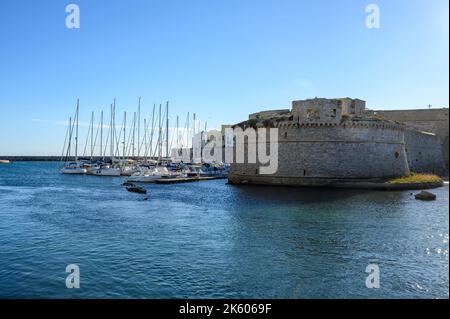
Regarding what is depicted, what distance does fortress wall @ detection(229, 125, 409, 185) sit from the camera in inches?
1121

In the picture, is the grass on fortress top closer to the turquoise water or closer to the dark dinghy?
the turquoise water

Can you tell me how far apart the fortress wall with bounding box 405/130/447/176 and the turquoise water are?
62.2 feet

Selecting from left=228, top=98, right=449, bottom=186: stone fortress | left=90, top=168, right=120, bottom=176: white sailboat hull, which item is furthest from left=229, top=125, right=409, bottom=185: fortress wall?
left=90, top=168, right=120, bottom=176: white sailboat hull

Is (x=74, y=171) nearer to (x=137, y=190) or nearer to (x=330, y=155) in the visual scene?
(x=137, y=190)

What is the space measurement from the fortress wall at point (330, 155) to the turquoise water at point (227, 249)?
869 centimetres

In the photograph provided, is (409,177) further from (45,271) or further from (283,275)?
(45,271)

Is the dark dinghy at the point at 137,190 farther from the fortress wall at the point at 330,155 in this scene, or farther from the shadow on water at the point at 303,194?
the fortress wall at the point at 330,155

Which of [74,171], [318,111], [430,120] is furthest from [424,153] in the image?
[74,171]

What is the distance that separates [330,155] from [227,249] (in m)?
19.1

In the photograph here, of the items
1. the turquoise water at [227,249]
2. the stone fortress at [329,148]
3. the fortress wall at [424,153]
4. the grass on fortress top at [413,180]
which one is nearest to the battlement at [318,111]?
the stone fortress at [329,148]

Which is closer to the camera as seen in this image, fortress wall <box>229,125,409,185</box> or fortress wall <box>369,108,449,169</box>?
fortress wall <box>229,125,409,185</box>

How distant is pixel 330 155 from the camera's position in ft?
93.6

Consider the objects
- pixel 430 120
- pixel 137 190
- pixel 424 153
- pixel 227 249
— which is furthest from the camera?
pixel 430 120
